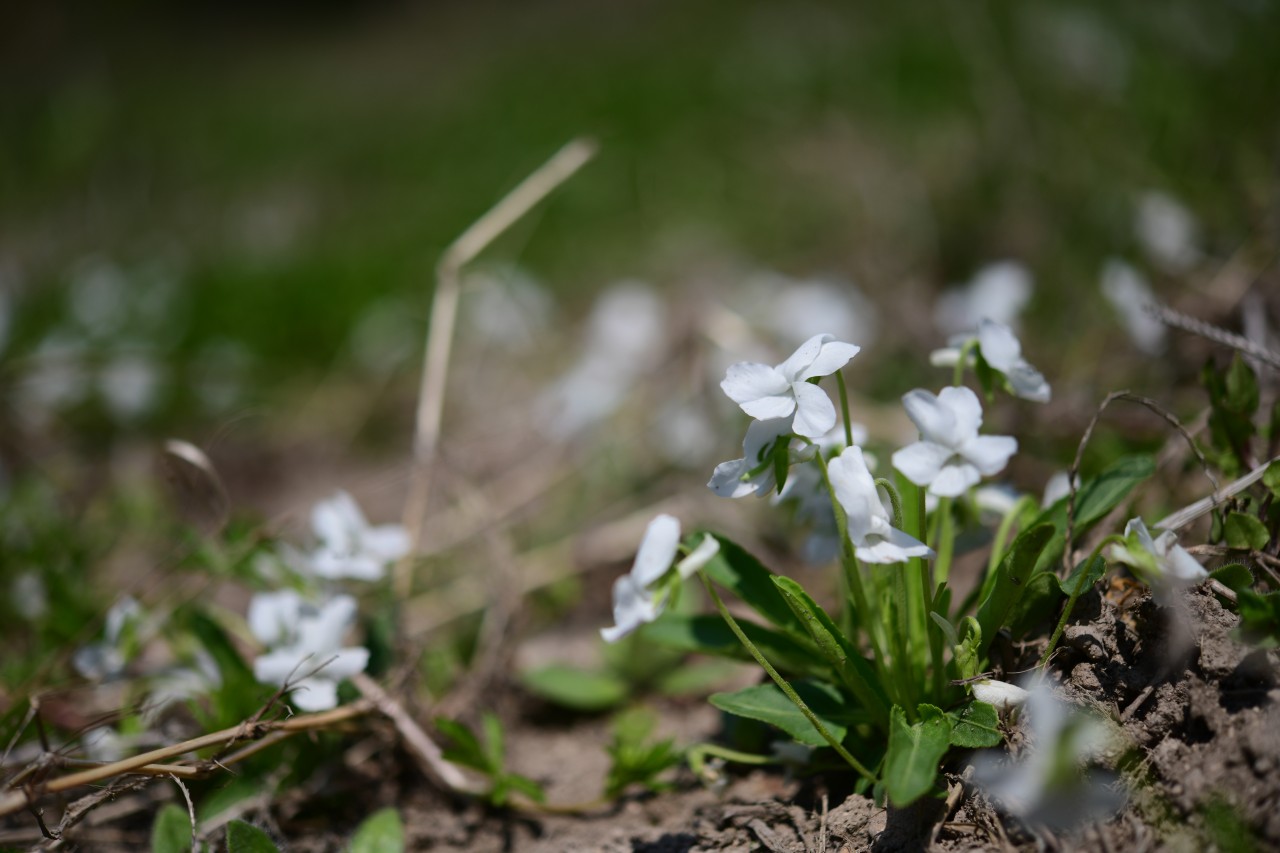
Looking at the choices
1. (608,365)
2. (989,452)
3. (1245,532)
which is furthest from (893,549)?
(608,365)

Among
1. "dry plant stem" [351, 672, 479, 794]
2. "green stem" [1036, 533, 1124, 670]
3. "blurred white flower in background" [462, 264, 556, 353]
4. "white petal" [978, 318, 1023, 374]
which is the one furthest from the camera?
"blurred white flower in background" [462, 264, 556, 353]

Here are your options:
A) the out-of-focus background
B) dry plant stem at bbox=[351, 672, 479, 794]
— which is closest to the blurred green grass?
the out-of-focus background

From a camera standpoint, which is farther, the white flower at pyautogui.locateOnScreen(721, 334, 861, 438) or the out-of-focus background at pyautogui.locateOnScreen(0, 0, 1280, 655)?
the out-of-focus background at pyautogui.locateOnScreen(0, 0, 1280, 655)

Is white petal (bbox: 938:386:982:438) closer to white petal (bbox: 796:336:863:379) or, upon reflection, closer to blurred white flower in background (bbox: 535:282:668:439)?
white petal (bbox: 796:336:863:379)

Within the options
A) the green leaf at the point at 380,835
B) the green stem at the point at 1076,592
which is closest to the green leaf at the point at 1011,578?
the green stem at the point at 1076,592

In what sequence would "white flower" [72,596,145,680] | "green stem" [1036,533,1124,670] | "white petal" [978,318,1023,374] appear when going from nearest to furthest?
"green stem" [1036,533,1124,670] → "white petal" [978,318,1023,374] → "white flower" [72,596,145,680]
